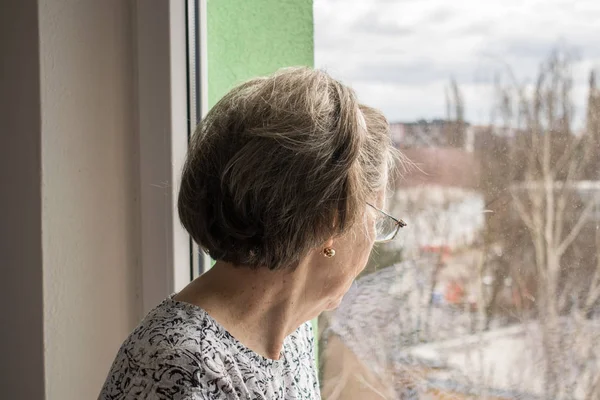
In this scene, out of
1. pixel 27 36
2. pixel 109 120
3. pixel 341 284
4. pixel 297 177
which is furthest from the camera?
pixel 109 120

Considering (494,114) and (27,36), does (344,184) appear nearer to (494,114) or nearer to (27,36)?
(494,114)

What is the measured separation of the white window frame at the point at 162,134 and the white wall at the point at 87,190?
4 cm

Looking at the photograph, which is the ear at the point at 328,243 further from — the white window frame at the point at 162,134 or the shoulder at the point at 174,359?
the white window frame at the point at 162,134

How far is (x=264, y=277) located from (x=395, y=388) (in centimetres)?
45

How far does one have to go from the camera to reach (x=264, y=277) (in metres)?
1.35

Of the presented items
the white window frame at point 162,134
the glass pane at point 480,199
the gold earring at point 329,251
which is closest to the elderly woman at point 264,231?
the gold earring at point 329,251

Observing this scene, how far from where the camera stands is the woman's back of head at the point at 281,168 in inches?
49.4

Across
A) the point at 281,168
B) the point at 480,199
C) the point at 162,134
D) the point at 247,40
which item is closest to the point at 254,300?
the point at 281,168

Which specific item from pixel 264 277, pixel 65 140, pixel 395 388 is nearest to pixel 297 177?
pixel 264 277

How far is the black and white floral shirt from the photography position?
3.88 feet

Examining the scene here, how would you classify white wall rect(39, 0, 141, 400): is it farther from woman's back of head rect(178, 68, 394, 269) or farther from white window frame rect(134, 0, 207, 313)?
woman's back of head rect(178, 68, 394, 269)

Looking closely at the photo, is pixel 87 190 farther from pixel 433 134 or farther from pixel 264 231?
pixel 433 134

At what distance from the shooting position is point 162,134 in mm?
1817

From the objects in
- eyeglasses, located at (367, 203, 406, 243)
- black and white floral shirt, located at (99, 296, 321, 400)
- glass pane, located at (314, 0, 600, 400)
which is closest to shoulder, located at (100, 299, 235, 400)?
black and white floral shirt, located at (99, 296, 321, 400)
